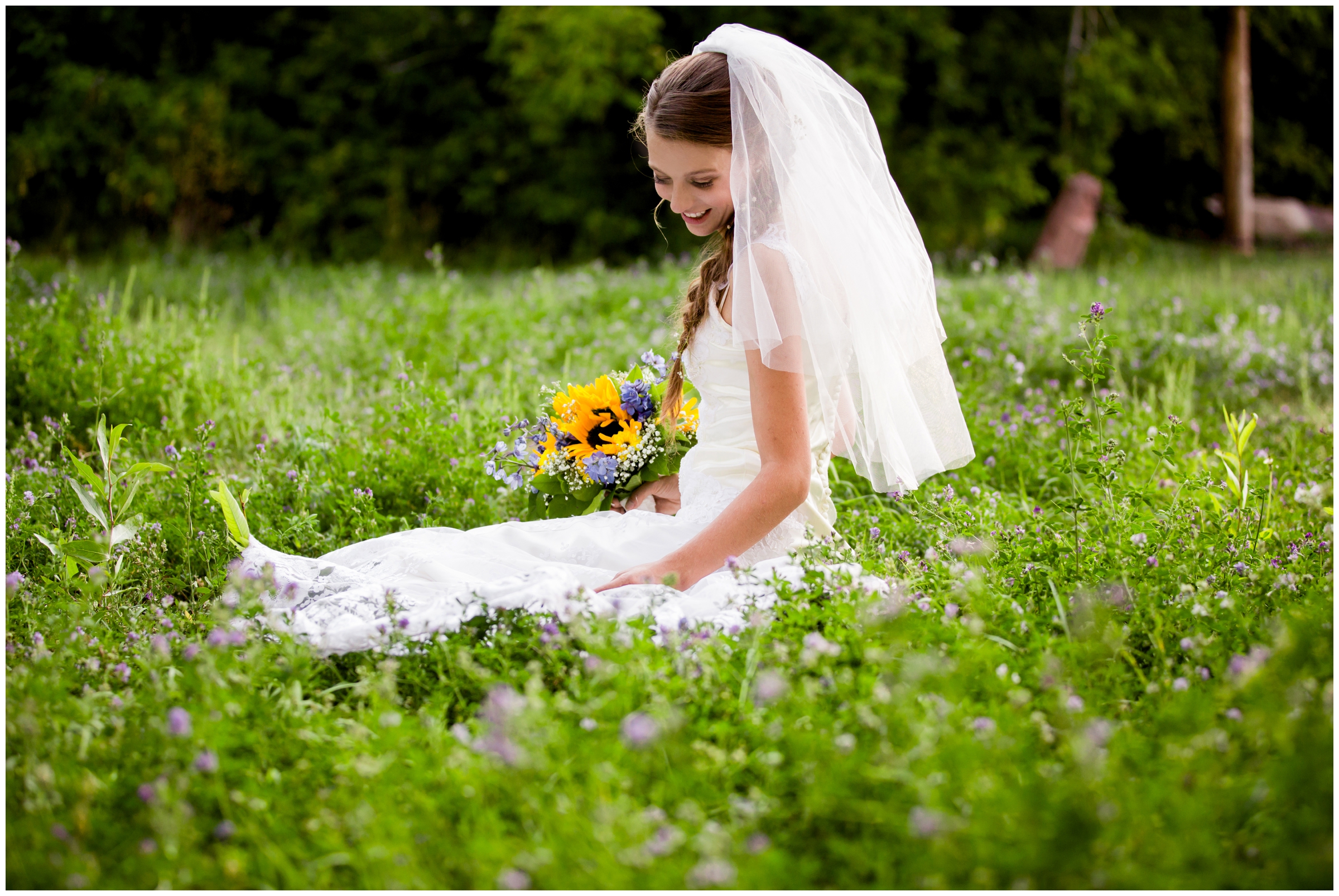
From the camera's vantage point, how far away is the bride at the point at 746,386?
8.02 feet

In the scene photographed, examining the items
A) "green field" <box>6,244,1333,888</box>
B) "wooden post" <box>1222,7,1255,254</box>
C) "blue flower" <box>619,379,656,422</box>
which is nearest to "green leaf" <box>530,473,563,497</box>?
"blue flower" <box>619,379,656,422</box>

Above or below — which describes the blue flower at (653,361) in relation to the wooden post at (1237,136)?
below

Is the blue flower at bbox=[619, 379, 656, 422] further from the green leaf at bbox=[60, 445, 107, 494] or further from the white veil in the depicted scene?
the green leaf at bbox=[60, 445, 107, 494]

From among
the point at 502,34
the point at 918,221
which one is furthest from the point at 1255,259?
the point at 502,34

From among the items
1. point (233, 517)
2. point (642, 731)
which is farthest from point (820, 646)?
point (233, 517)

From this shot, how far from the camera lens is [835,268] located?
2631 millimetres

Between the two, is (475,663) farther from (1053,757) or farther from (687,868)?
(1053,757)

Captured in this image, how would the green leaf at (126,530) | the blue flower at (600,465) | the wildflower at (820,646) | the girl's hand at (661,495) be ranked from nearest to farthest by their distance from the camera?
1. the wildflower at (820,646)
2. the green leaf at (126,530)
3. the blue flower at (600,465)
4. the girl's hand at (661,495)

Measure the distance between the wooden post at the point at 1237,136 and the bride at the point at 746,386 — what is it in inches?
574

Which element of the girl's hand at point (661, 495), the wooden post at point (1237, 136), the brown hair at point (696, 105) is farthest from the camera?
the wooden post at point (1237, 136)

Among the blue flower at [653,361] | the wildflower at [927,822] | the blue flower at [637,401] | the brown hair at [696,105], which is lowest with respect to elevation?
the wildflower at [927,822]

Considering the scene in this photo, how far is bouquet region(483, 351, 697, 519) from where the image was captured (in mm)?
3016

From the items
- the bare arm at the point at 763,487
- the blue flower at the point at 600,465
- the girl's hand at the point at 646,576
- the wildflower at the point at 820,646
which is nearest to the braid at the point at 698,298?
the blue flower at the point at 600,465

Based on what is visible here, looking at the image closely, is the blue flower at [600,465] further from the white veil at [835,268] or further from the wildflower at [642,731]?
the wildflower at [642,731]
